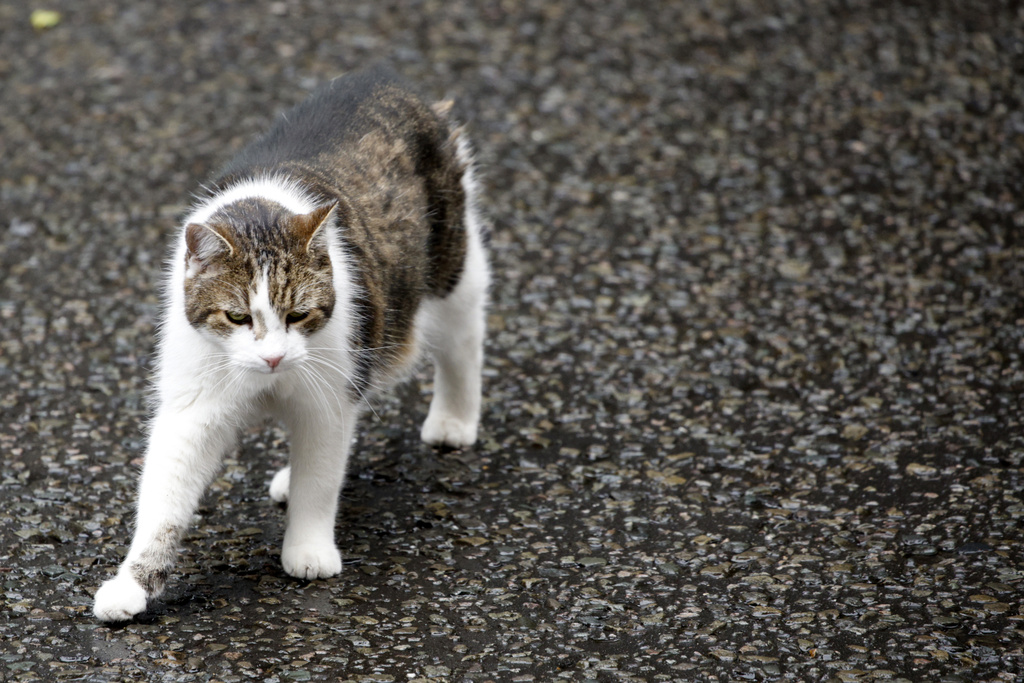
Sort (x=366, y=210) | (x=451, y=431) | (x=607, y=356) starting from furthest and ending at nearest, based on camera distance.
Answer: (x=607, y=356) → (x=451, y=431) → (x=366, y=210)

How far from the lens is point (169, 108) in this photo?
715 centimetres

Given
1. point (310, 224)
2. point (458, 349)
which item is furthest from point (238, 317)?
point (458, 349)

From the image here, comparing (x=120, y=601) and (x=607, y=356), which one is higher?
(x=607, y=356)

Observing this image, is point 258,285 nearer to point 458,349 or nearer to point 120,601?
point 120,601

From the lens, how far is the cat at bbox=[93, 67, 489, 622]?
136 inches

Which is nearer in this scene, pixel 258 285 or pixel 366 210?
pixel 258 285

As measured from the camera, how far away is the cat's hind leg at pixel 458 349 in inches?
176

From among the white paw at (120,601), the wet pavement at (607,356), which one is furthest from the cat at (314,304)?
the wet pavement at (607,356)

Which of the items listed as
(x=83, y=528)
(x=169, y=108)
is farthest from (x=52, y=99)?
(x=83, y=528)

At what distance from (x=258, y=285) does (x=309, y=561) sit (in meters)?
0.97

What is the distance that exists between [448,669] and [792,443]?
6.20ft

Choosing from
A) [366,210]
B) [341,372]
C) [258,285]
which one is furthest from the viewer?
[366,210]

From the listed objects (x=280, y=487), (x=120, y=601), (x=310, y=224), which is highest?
(x=310, y=224)

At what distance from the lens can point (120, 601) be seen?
3443mm
